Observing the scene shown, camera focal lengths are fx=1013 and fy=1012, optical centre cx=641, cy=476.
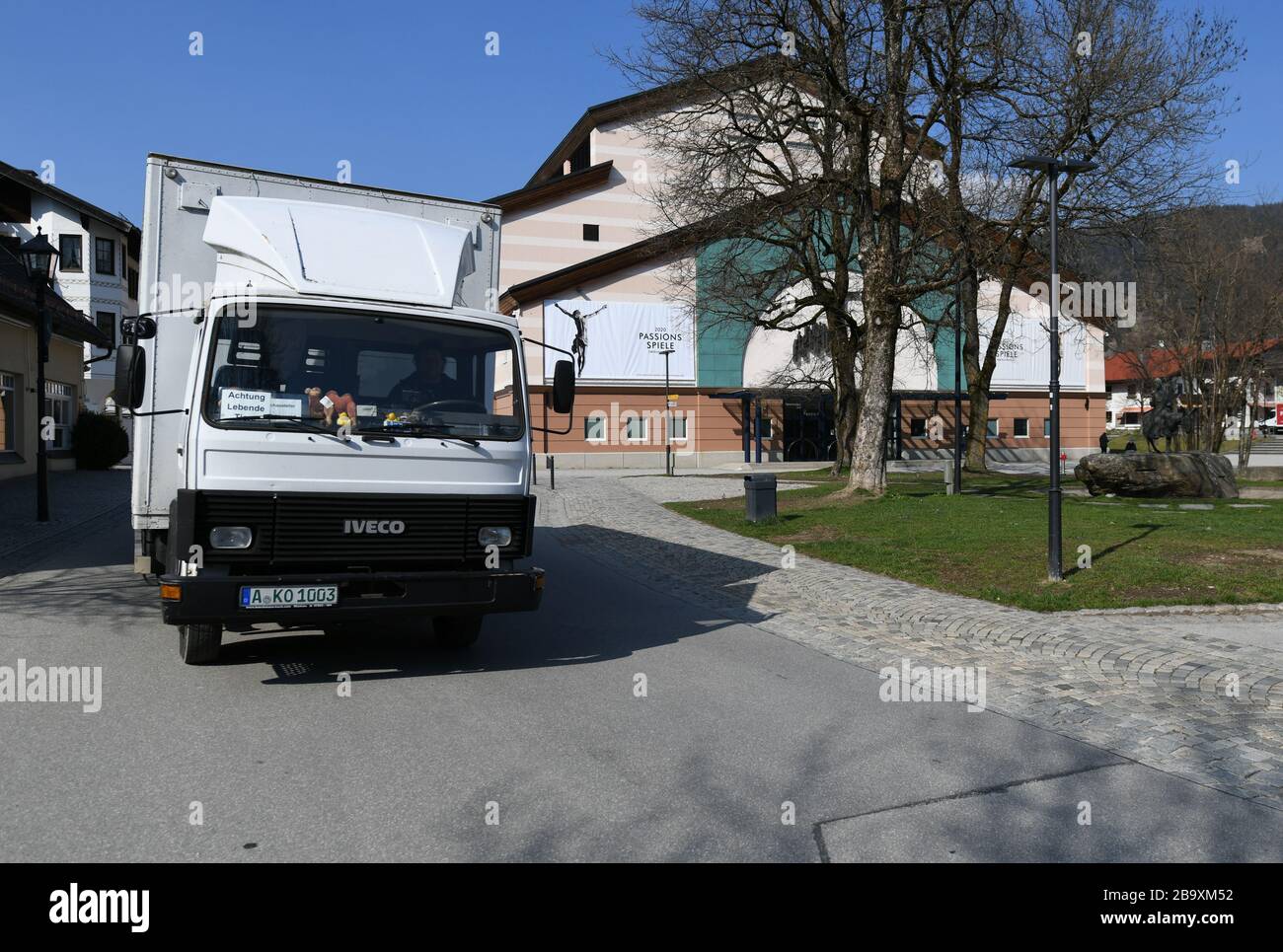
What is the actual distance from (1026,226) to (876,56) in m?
4.31

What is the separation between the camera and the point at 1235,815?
14.7 feet

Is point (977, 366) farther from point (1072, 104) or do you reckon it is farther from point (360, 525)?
point (360, 525)

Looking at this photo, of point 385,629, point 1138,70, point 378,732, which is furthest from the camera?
point 1138,70

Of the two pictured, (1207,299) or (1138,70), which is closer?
(1138,70)

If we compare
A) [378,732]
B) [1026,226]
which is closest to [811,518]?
[1026,226]

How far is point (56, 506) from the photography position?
20312 millimetres

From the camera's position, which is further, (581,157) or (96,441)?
(581,157)

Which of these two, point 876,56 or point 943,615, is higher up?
point 876,56

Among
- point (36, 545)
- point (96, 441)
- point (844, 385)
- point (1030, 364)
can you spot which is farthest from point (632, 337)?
point (36, 545)

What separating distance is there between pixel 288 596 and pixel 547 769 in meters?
2.17

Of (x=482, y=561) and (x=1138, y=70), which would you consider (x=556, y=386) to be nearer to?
(x=482, y=561)

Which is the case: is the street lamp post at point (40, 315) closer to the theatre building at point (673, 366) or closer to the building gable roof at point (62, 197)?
the theatre building at point (673, 366)

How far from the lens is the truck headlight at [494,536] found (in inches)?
272
